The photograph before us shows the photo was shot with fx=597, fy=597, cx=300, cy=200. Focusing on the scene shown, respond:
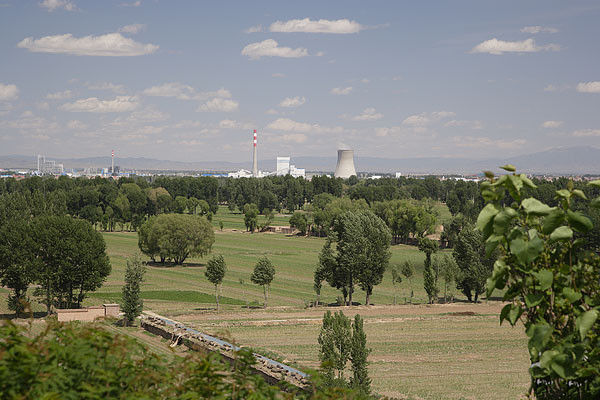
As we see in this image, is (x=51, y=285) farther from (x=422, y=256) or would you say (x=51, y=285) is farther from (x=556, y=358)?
(x=422, y=256)

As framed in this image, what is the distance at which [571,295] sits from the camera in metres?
5.32

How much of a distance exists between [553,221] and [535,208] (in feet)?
0.67

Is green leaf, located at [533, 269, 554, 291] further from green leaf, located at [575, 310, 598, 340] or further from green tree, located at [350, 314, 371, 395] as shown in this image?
green tree, located at [350, 314, 371, 395]

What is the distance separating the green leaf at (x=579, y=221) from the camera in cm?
535

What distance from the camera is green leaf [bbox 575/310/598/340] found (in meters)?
5.07

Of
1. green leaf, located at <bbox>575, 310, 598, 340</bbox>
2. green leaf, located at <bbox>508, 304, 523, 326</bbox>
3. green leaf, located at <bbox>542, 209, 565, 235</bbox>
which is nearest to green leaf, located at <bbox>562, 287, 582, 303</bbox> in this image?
green leaf, located at <bbox>575, 310, 598, 340</bbox>

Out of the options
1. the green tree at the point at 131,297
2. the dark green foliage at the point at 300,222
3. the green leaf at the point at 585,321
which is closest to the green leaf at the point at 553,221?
the green leaf at the point at 585,321

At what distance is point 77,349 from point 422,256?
8775 centimetres

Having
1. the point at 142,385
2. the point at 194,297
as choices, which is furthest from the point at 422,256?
the point at 142,385

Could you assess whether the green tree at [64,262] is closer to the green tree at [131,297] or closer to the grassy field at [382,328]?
the grassy field at [382,328]

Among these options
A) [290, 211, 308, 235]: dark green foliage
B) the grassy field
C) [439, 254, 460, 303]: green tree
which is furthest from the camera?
[290, 211, 308, 235]: dark green foliage

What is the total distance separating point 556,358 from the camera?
17.0 ft

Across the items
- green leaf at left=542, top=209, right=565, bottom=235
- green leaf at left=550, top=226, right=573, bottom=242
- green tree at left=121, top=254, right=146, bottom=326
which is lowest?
green tree at left=121, top=254, right=146, bottom=326

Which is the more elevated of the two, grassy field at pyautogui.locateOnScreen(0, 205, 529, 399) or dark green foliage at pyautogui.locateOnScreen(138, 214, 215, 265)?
dark green foliage at pyautogui.locateOnScreen(138, 214, 215, 265)
